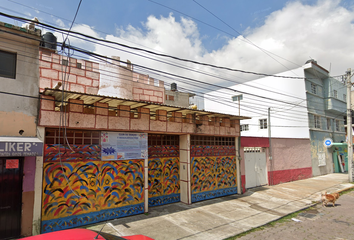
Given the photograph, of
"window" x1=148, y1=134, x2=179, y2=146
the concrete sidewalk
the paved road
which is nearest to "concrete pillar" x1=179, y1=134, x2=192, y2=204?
"window" x1=148, y1=134, x2=179, y2=146

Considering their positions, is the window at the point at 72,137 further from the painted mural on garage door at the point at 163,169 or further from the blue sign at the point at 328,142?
the blue sign at the point at 328,142

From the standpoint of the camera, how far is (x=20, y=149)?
558 centimetres

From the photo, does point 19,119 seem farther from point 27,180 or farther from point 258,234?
point 258,234

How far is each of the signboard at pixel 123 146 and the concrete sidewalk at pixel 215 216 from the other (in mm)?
2180

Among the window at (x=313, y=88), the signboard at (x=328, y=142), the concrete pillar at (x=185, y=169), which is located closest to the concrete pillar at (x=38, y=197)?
the concrete pillar at (x=185, y=169)

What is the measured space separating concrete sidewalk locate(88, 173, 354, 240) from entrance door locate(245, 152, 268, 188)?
40.7 inches

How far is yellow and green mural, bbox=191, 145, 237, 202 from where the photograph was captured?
410 inches

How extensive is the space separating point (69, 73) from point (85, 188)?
3883 millimetres

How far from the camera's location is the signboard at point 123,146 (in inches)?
304

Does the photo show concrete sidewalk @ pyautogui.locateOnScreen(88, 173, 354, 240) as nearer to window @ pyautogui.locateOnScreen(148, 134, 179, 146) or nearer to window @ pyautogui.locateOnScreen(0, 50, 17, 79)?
window @ pyautogui.locateOnScreen(148, 134, 179, 146)

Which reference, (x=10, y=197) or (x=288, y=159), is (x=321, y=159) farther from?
(x=10, y=197)

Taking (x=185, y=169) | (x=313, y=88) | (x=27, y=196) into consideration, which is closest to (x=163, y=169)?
(x=185, y=169)

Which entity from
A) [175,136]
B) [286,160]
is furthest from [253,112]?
[175,136]

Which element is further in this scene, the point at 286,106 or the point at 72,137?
the point at 286,106
